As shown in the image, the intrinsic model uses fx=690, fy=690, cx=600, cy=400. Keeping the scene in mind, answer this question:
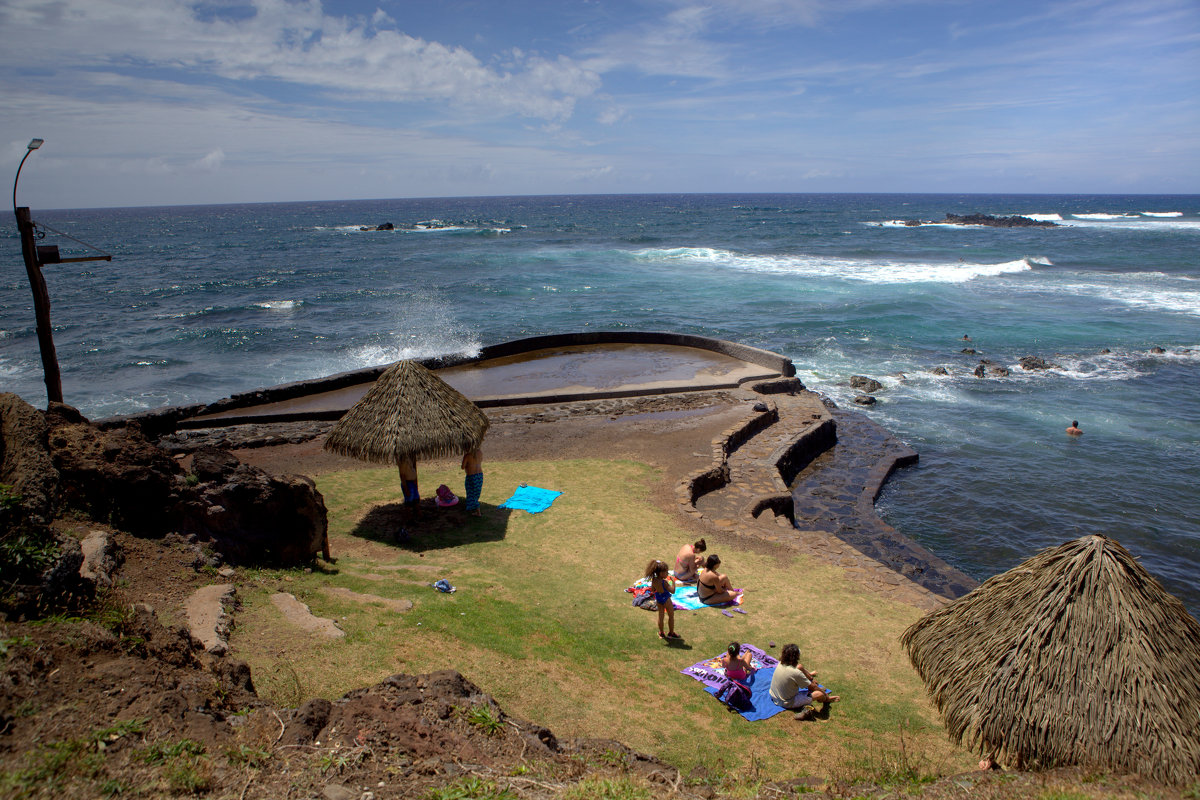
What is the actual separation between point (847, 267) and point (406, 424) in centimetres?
5012

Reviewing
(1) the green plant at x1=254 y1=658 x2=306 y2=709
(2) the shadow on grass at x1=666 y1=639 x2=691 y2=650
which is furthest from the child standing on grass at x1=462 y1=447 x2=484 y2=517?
(1) the green plant at x1=254 y1=658 x2=306 y2=709

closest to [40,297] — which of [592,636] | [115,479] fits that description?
[115,479]

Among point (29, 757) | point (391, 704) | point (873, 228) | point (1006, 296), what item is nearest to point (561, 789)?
point (391, 704)

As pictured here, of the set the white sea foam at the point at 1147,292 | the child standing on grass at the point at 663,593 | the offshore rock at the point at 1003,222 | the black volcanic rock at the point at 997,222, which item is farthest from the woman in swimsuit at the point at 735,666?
the offshore rock at the point at 1003,222

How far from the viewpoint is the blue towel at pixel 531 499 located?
1120 cm

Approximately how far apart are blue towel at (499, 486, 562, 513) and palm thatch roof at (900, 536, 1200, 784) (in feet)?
21.3

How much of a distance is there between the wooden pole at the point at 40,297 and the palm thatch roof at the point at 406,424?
16.7 feet

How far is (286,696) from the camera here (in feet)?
17.6

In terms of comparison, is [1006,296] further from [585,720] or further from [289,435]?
[585,720]

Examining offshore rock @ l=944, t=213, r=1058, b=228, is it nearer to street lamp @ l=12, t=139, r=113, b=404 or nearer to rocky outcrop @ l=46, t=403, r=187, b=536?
street lamp @ l=12, t=139, r=113, b=404

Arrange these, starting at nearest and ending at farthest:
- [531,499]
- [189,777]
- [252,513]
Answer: [189,777] < [252,513] < [531,499]

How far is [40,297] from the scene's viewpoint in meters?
12.0

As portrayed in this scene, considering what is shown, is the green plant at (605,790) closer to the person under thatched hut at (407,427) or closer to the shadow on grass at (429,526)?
the shadow on grass at (429,526)

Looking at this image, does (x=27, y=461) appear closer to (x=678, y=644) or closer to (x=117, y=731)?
(x=117, y=731)
